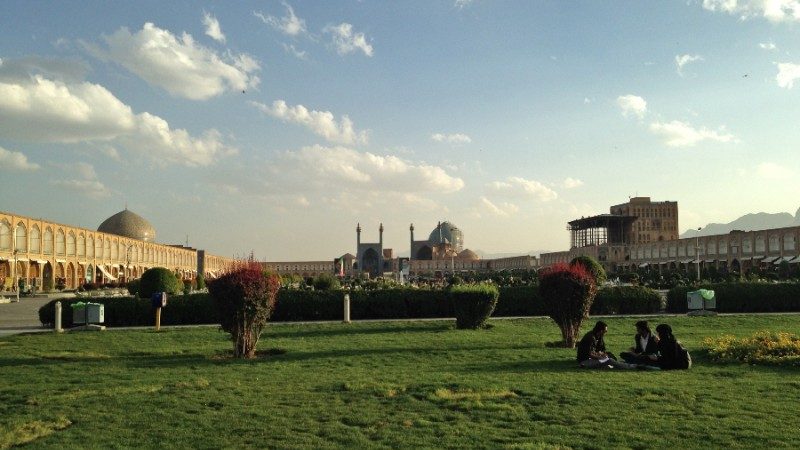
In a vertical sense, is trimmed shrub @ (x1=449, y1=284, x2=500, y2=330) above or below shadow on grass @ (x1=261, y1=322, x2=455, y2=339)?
above

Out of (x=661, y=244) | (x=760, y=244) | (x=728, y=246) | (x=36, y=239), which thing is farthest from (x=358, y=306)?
(x=661, y=244)

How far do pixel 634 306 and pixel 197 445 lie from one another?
55.1 feet

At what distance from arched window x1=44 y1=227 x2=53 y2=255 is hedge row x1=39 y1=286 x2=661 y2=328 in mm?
32516

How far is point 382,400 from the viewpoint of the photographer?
22.5 feet

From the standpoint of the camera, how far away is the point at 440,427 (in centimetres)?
566

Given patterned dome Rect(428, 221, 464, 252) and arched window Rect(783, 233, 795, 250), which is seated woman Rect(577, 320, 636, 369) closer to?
arched window Rect(783, 233, 795, 250)

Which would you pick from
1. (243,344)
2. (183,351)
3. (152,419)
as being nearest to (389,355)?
(243,344)

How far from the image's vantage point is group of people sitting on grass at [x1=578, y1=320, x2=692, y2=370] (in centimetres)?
893

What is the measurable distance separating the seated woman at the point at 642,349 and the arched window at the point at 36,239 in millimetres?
44153

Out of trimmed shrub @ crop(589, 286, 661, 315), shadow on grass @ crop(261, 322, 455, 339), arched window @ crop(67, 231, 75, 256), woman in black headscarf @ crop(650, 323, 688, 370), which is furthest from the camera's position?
arched window @ crop(67, 231, 75, 256)

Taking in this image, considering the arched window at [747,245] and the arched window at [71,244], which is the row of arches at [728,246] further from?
the arched window at [71,244]

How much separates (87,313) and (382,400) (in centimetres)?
1193

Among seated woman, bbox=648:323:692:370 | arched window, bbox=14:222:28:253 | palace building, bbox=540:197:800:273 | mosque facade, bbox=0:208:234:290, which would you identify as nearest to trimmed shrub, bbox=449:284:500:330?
seated woman, bbox=648:323:692:370

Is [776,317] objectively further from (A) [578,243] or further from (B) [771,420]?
(A) [578,243]
